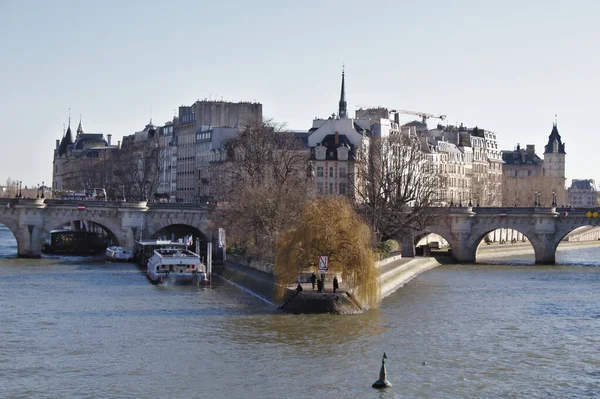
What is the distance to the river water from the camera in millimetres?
36281

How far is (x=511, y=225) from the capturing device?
95.8 m

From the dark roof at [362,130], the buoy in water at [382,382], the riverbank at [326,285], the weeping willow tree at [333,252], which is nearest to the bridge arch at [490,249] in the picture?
the riverbank at [326,285]

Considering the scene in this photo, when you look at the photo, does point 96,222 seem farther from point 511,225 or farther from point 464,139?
point 464,139

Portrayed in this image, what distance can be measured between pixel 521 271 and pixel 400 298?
81.2ft

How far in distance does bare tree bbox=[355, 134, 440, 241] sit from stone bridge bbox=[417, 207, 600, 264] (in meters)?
2.87

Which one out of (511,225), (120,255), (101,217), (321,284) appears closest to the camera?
(321,284)

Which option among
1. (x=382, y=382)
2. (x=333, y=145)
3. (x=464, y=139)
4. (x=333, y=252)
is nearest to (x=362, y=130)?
(x=333, y=145)

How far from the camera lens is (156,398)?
3434 centimetres

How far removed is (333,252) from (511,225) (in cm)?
4545

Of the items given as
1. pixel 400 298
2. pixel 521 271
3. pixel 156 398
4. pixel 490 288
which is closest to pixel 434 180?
pixel 521 271

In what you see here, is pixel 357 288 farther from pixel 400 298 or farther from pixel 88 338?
pixel 88 338

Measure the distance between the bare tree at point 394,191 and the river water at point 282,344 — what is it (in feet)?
60.9

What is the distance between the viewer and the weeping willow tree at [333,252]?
52.7m

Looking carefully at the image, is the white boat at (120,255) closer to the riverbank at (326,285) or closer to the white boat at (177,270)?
the riverbank at (326,285)
